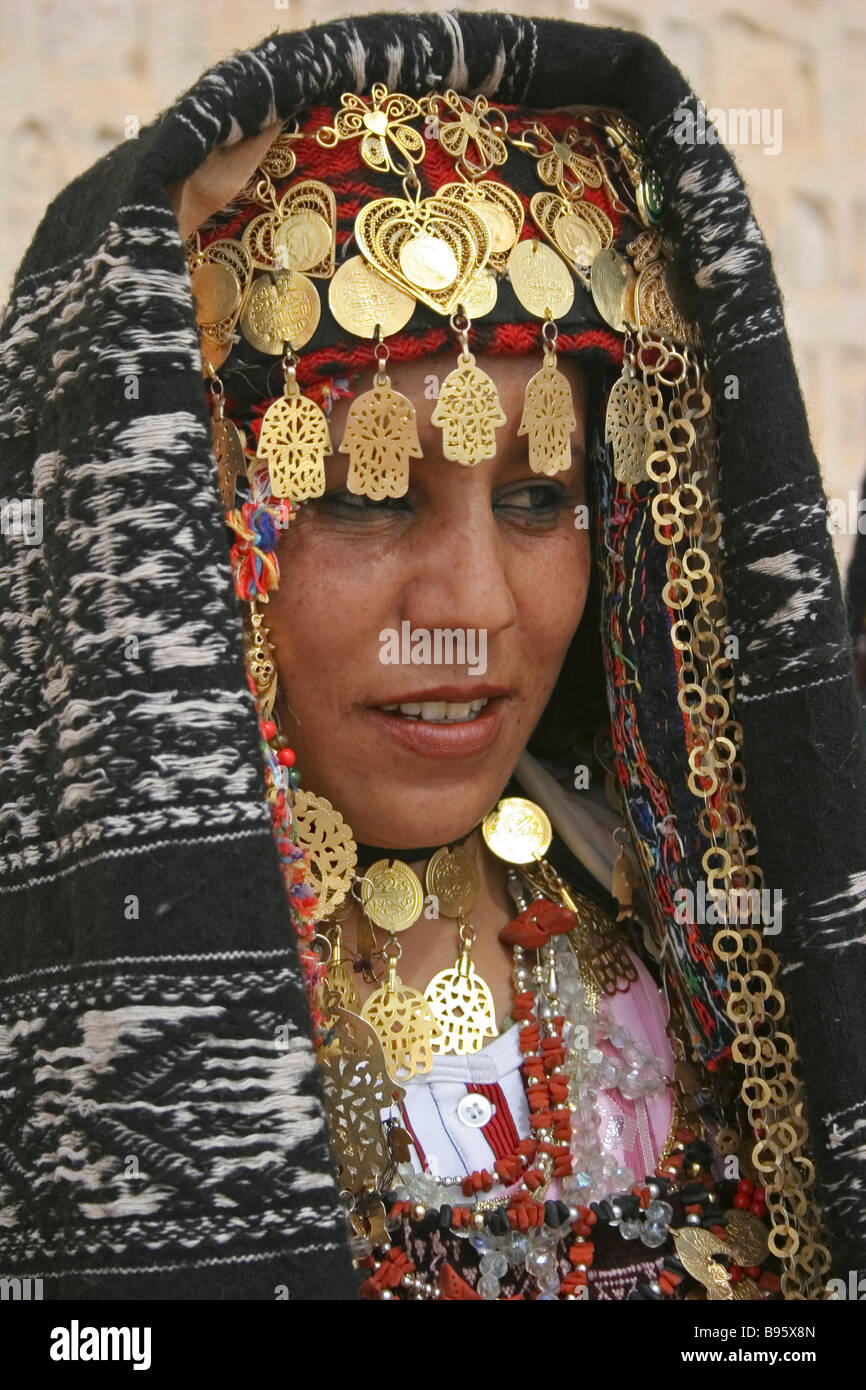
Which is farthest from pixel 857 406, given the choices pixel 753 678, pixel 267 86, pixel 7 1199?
pixel 7 1199

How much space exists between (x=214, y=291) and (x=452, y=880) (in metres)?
0.66

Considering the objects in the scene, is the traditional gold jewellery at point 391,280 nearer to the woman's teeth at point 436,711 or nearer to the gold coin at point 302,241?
the gold coin at point 302,241

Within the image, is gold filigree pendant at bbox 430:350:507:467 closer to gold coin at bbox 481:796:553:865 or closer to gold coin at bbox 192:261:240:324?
gold coin at bbox 192:261:240:324

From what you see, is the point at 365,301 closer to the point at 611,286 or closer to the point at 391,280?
the point at 391,280

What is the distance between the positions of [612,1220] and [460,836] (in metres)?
0.41

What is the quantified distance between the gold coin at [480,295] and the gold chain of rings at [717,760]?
19 centimetres

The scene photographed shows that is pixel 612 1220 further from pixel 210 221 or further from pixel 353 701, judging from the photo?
pixel 210 221

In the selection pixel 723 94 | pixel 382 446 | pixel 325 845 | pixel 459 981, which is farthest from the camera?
pixel 723 94

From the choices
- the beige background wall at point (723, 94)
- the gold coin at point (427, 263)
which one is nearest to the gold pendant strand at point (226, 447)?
the gold coin at point (427, 263)

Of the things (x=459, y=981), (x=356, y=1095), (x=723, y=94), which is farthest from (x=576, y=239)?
(x=723, y=94)

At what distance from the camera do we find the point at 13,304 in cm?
139

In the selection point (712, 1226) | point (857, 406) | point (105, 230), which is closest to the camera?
point (105, 230)

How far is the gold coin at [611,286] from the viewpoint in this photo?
Answer: 4.89 feet

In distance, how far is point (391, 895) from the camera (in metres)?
1.56
